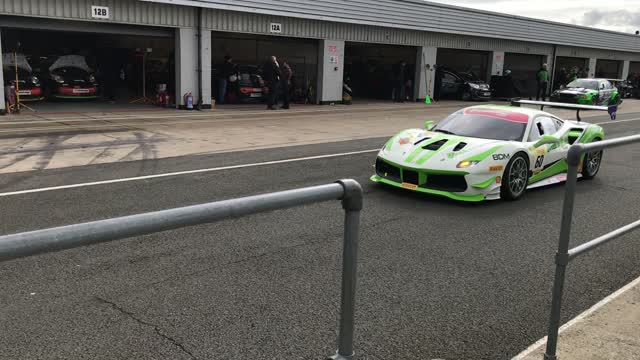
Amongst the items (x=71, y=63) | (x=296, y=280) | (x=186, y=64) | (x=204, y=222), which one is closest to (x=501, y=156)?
(x=296, y=280)

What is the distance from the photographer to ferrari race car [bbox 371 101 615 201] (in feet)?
25.6

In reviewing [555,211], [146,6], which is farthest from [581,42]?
[555,211]

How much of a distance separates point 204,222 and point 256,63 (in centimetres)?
2717

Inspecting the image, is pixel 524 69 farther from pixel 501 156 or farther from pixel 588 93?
pixel 501 156

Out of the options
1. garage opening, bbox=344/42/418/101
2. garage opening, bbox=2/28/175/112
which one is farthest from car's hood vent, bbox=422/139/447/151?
garage opening, bbox=344/42/418/101

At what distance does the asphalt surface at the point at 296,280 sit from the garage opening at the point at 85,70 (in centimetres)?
1301

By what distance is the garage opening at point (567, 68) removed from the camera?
4062 centimetres

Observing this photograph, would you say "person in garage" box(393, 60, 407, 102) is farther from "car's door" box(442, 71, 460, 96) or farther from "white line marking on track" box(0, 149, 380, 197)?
"white line marking on track" box(0, 149, 380, 197)

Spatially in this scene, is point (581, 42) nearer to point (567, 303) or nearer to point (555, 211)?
point (555, 211)

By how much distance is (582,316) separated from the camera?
13.9 ft

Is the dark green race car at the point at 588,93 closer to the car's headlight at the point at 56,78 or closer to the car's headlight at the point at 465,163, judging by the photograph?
the car's headlight at the point at 56,78

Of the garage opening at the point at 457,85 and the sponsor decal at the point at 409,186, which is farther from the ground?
the garage opening at the point at 457,85

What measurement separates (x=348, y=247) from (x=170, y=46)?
2687cm

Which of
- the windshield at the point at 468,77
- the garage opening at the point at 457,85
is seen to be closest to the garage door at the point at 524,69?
the garage opening at the point at 457,85
